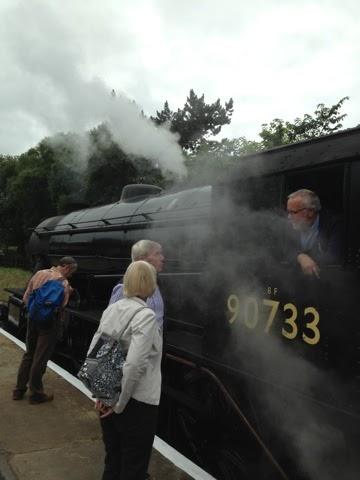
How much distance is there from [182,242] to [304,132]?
1461 cm

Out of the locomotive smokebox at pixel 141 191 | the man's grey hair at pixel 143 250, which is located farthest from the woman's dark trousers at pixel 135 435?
the locomotive smokebox at pixel 141 191

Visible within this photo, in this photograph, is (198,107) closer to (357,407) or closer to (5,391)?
(5,391)

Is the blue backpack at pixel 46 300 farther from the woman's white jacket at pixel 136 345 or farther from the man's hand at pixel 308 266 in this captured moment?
the man's hand at pixel 308 266

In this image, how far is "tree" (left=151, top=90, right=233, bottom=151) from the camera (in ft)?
48.8

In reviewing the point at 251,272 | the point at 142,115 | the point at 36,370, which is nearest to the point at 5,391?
the point at 36,370

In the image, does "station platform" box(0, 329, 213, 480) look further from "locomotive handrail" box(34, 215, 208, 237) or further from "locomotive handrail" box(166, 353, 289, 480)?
"locomotive handrail" box(34, 215, 208, 237)

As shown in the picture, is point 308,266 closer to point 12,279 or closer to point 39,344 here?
point 39,344

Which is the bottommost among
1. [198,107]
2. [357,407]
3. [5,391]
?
[5,391]

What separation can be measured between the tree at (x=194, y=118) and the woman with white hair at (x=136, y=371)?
12.1 metres

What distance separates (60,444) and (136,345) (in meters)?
1.84

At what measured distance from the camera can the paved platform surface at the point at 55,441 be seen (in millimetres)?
3307

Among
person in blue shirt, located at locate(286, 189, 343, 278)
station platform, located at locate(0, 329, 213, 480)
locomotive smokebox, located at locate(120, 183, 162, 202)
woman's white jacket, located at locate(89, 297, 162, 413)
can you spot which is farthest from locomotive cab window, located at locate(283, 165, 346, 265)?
locomotive smokebox, located at locate(120, 183, 162, 202)

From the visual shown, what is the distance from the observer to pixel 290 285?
2986 millimetres

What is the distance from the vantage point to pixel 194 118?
15633 millimetres
